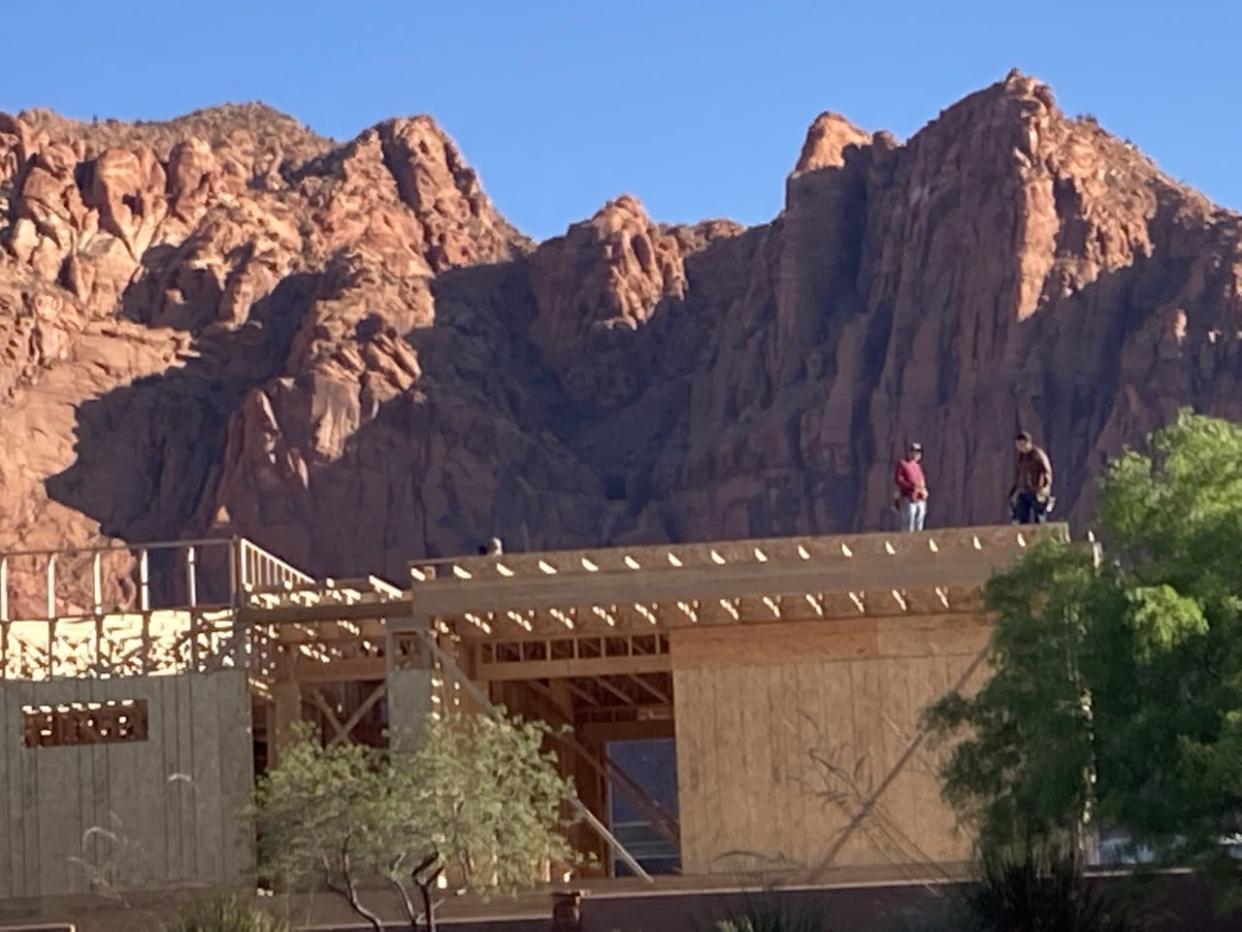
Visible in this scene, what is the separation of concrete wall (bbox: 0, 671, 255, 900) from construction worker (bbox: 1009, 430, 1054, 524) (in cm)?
1140

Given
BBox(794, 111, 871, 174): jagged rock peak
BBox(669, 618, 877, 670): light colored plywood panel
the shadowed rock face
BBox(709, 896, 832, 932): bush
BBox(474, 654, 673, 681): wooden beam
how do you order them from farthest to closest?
BBox(794, 111, 871, 174): jagged rock peak, the shadowed rock face, BBox(474, 654, 673, 681): wooden beam, BBox(669, 618, 877, 670): light colored plywood panel, BBox(709, 896, 832, 932): bush

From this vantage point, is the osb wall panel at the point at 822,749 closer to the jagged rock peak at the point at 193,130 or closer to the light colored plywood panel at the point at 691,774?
the light colored plywood panel at the point at 691,774

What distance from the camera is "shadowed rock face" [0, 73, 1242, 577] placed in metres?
113

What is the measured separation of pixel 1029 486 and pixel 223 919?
1441 centimetres

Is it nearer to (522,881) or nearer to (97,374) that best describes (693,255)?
(97,374)

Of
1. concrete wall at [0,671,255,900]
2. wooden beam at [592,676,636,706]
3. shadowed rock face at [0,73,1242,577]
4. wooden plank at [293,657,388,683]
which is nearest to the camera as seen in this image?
concrete wall at [0,671,255,900]

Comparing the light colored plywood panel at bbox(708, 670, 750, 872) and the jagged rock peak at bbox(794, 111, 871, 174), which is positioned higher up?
the jagged rock peak at bbox(794, 111, 871, 174)

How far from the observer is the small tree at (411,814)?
28.8 m

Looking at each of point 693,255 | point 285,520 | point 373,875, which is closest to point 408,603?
point 373,875

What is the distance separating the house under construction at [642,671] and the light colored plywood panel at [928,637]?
28 mm

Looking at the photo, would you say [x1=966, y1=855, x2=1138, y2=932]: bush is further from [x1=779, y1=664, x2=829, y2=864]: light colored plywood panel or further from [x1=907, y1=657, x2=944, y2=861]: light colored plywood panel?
[x1=779, y1=664, x2=829, y2=864]: light colored plywood panel

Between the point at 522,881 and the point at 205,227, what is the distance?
98654mm

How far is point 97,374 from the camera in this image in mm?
115688

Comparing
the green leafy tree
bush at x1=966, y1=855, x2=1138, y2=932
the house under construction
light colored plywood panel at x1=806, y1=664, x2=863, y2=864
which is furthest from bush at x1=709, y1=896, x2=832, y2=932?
light colored plywood panel at x1=806, y1=664, x2=863, y2=864
